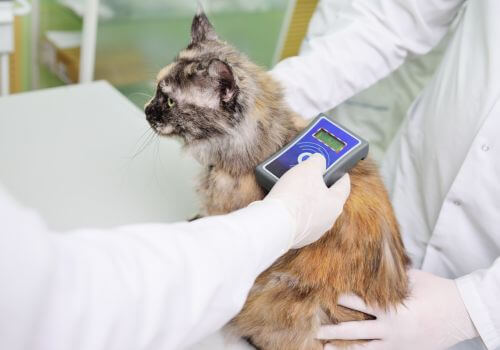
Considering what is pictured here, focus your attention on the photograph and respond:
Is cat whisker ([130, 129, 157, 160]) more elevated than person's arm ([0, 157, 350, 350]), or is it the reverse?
person's arm ([0, 157, 350, 350])

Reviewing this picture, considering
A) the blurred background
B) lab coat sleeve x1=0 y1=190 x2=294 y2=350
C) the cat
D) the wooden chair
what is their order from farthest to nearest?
the wooden chair → the blurred background → the cat → lab coat sleeve x1=0 y1=190 x2=294 y2=350

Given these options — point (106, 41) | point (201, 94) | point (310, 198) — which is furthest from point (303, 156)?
point (106, 41)

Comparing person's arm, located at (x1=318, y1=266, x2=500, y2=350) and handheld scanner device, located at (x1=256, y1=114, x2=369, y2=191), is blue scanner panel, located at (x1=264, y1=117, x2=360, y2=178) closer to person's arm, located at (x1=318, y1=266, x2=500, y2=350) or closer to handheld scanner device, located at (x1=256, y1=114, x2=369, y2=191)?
handheld scanner device, located at (x1=256, y1=114, x2=369, y2=191)

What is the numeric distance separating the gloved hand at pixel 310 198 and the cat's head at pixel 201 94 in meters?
0.18

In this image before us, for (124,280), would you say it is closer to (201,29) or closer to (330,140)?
(330,140)

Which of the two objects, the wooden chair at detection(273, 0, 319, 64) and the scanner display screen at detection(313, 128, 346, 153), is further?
the wooden chair at detection(273, 0, 319, 64)

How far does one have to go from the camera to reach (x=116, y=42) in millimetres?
2156

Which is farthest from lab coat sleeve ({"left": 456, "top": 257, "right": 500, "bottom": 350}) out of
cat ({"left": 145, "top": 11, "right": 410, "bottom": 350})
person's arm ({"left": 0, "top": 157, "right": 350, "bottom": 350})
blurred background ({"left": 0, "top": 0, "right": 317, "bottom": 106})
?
blurred background ({"left": 0, "top": 0, "right": 317, "bottom": 106})

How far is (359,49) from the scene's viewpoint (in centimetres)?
122

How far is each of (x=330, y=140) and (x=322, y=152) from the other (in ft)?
0.12

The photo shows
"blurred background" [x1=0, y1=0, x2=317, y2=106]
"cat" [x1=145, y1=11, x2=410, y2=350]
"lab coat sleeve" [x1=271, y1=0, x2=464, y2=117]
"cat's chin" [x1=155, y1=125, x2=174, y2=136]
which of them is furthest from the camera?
"blurred background" [x1=0, y1=0, x2=317, y2=106]

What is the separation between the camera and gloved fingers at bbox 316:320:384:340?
876mm

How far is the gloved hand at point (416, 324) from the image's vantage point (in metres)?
0.88

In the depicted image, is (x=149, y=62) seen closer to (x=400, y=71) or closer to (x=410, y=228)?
(x=400, y=71)
